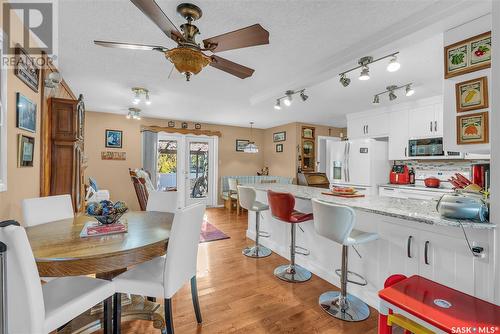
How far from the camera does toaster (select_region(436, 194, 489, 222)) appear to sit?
138 cm

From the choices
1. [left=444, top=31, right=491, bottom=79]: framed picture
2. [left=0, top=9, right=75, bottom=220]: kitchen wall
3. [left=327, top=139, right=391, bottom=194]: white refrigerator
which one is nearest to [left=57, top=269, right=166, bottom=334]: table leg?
[left=0, top=9, right=75, bottom=220]: kitchen wall

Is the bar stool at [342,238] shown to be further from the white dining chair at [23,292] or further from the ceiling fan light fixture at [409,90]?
the ceiling fan light fixture at [409,90]

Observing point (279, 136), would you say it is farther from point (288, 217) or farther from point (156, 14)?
point (156, 14)

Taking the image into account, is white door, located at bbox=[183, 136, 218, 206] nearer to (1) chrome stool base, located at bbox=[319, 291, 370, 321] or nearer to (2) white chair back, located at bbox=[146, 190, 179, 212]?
(2) white chair back, located at bbox=[146, 190, 179, 212]

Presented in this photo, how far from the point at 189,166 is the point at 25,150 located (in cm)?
425

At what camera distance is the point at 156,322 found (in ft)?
5.61

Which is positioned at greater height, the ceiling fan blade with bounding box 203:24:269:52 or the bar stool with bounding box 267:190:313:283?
the ceiling fan blade with bounding box 203:24:269:52

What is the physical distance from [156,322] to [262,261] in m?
1.53

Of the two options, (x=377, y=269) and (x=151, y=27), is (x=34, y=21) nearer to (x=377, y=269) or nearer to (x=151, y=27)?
(x=151, y=27)

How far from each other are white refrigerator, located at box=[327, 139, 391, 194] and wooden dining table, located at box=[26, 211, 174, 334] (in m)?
3.92

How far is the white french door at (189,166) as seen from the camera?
6.19 m

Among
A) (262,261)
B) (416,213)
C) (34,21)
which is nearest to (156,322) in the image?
(262,261)

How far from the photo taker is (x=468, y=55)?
162 cm

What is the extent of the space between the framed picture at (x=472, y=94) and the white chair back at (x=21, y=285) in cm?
271
